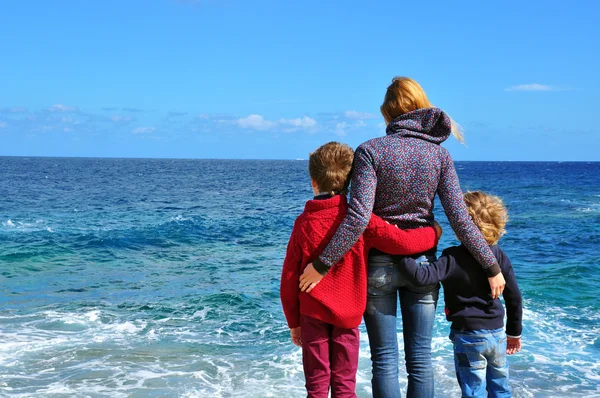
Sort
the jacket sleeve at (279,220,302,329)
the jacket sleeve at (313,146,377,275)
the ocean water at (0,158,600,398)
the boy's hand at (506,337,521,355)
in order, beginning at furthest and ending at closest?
1. the ocean water at (0,158,600,398)
2. the boy's hand at (506,337,521,355)
3. the jacket sleeve at (279,220,302,329)
4. the jacket sleeve at (313,146,377,275)

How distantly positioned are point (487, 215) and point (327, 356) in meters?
1.24

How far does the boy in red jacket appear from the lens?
313 centimetres

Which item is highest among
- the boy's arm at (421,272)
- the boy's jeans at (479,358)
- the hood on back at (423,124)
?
the hood on back at (423,124)

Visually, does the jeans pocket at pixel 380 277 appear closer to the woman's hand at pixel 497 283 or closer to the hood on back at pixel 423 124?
the woman's hand at pixel 497 283

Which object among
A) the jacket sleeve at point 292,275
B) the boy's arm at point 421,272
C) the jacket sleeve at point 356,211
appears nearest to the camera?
the jacket sleeve at point 356,211

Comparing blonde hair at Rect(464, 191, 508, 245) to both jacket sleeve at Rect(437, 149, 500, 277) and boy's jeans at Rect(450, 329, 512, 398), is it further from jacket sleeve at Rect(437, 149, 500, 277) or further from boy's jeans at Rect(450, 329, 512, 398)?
boy's jeans at Rect(450, 329, 512, 398)

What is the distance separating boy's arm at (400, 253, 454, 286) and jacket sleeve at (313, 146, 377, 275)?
1.08ft

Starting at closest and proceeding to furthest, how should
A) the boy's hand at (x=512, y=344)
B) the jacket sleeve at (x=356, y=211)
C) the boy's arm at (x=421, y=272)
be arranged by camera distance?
1. the jacket sleeve at (x=356, y=211)
2. the boy's arm at (x=421, y=272)
3. the boy's hand at (x=512, y=344)

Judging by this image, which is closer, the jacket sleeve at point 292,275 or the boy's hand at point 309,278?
the boy's hand at point 309,278

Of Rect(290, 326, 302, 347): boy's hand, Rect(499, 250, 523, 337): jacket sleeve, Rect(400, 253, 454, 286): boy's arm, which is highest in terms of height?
Rect(400, 253, 454, 286): boy's arm

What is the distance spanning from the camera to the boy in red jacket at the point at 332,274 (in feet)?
10.3

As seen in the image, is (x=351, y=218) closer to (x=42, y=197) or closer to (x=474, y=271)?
(x=474, y=271)

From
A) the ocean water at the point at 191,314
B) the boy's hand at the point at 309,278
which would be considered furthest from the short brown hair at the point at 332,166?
the ocean water at the point at 191,314

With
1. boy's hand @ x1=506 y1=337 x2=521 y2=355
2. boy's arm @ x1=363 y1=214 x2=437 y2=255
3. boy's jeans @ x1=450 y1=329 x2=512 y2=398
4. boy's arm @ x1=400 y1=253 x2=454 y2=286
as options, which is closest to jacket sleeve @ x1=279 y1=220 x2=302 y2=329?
boy's arm @ x1=363 y1=214 x2=437 y2=255
